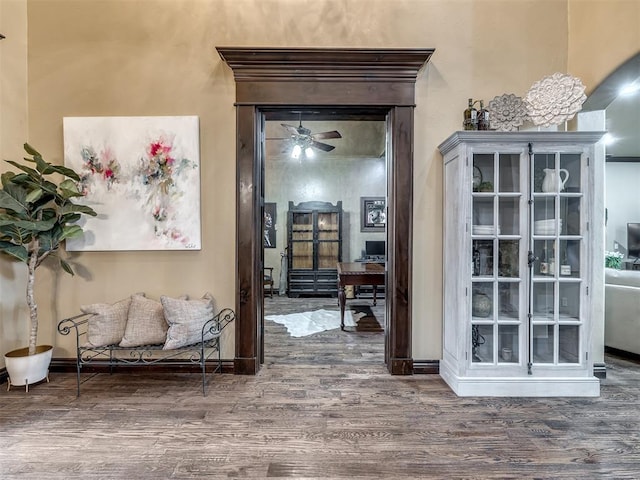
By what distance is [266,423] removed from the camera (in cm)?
204

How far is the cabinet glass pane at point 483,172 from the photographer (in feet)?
7.92

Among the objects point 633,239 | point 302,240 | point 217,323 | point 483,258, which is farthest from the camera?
point 302,240

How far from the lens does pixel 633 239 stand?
6316mm

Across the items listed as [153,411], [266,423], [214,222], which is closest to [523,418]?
[266,423]

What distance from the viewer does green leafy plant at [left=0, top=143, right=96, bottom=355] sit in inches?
91.9

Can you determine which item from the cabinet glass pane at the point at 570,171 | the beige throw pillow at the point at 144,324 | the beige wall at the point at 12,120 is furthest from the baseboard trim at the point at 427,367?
the beige wall at the point at 12,120

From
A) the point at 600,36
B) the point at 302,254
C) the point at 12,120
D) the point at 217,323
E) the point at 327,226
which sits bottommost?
the point at 217,323

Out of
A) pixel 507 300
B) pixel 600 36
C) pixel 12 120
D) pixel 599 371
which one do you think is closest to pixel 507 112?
pixel 600 36

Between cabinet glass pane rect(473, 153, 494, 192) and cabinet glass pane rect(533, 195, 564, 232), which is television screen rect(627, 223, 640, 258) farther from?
cabinet glass pane rect(473, 153, 494, 192)

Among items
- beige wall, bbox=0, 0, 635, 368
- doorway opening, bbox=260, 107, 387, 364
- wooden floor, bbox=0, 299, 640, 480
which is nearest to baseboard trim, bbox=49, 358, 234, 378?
wooden floor, bbox=0, 299, 640, 480

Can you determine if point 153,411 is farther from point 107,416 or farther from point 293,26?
point 293,26

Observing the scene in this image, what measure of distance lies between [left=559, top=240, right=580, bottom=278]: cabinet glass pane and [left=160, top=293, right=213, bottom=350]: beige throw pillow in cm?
286

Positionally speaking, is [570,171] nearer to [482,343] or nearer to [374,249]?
[482,343]

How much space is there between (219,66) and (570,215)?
314cm
